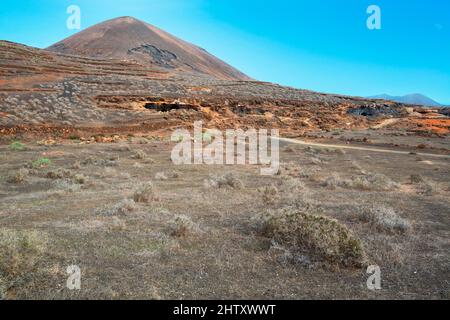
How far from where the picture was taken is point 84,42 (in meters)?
131

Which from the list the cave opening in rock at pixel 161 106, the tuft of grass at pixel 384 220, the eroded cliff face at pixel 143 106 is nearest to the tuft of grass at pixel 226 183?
the tuft of grass at pixel 384 220

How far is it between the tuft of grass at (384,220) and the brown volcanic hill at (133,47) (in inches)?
4187

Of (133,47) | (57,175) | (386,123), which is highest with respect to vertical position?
(133,47)

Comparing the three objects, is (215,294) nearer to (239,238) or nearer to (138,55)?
(239,238)

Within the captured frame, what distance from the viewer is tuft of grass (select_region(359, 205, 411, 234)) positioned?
8.89 meters

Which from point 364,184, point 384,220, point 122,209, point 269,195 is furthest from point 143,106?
point 384,220

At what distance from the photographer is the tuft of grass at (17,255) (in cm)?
579

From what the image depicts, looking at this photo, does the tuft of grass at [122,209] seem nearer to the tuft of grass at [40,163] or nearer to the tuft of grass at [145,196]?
the tuft of grass at [145,196]

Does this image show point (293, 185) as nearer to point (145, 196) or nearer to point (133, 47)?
point (145, 196)

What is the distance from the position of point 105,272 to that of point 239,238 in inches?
121

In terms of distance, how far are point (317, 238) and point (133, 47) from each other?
130 metres

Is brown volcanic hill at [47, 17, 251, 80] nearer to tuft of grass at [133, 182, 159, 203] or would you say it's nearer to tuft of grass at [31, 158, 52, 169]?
tuft of grass at [31, 158, 52, 169]

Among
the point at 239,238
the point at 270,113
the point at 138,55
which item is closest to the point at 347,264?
the point at 239,238

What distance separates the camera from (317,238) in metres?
7.17
